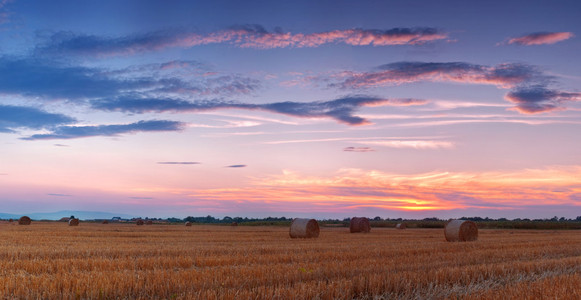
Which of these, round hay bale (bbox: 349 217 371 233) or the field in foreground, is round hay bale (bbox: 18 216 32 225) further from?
the field in foreground

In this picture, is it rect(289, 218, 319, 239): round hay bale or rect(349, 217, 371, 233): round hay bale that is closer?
rect(289, 218, 319, 239): round hay bale

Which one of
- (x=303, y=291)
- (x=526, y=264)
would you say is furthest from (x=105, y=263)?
(x=526, y=264)

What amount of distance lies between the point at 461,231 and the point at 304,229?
28.4 feet

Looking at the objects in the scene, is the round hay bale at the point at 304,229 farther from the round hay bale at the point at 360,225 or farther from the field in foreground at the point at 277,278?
the field in foreground at the point at 277,278

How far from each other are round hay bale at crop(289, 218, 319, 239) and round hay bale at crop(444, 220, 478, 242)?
7.49m

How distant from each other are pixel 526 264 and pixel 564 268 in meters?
0.92

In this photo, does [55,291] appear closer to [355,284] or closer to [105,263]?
[105,263]

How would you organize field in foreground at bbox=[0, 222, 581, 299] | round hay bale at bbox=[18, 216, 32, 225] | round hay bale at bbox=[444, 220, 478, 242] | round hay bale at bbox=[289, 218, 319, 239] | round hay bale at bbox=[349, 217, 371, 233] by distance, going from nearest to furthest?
field in foreground at bbox=[0, 222, 581, 299]
round hay bale at bbox=[444, 220, 478, 242]
round hay bale at bbox=[289, 218, 319, 239]
round hay bale at bbox=[349, 217, 371, 233]
round hay bale at bbox=[18, 216, 32, 225]

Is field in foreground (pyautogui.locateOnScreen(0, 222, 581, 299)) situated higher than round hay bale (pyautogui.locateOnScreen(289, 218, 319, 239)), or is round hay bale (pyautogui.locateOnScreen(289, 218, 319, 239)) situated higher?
round hay bale (pyautogui.locateOnScreen(289, 218, 319, 239))

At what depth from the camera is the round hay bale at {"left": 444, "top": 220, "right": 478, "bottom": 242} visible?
2627cm

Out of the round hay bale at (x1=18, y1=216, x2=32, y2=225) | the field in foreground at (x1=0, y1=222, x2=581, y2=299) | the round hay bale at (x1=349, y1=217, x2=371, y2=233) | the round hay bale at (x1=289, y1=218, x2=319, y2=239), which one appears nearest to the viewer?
the field in foreground at (x1=0, y1=222, x2=581, y2=299)

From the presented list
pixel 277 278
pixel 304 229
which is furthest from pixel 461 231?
pixel 277 278


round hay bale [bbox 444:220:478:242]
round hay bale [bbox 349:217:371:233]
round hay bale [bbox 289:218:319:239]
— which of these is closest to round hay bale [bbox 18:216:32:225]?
round hay bale [bbox 349:217:371:233]

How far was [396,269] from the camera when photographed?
10.8 meters
